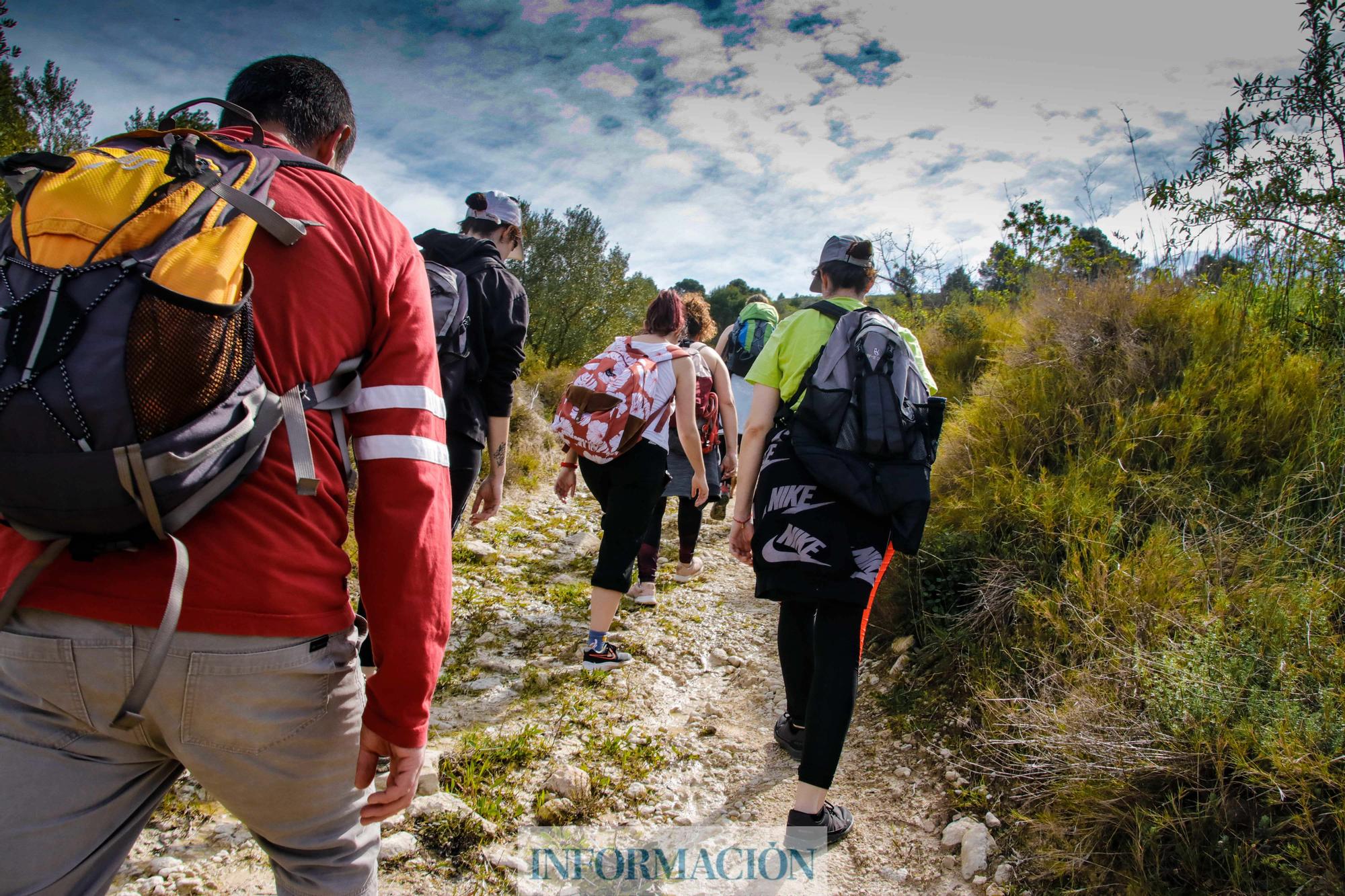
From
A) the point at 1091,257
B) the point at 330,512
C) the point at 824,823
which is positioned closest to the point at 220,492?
the point at 330,512

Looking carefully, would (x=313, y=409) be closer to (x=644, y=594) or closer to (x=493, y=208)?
(x=493, y=208)

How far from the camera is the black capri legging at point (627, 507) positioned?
384 centimetres

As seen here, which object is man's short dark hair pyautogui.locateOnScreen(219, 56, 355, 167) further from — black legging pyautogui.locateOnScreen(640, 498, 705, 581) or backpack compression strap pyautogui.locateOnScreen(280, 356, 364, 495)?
black legging pyautogui.locateOnScreen(640, 498, 705, 581)

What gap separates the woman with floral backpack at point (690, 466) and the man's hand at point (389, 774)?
3.37 m

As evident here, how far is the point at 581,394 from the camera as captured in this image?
12.6ft

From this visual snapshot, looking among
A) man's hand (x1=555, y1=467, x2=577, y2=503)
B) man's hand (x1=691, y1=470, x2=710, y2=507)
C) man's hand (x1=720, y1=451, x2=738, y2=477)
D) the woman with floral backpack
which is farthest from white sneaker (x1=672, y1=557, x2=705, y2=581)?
man's hand (x1=555, y1=467, x2=577, y2=503)

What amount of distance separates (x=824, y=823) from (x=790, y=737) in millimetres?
594

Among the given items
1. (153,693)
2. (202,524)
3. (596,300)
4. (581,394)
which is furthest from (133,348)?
(596,300)

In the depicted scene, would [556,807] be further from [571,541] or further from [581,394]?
[571,541]

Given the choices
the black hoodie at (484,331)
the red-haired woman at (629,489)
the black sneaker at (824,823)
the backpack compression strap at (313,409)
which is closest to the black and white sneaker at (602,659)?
the red-haired woman at (629,489)

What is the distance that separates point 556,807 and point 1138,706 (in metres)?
2.06

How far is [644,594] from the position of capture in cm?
491

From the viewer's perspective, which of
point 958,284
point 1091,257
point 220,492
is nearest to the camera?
point 220,492

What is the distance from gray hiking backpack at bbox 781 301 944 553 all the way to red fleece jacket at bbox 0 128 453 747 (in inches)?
58.3
